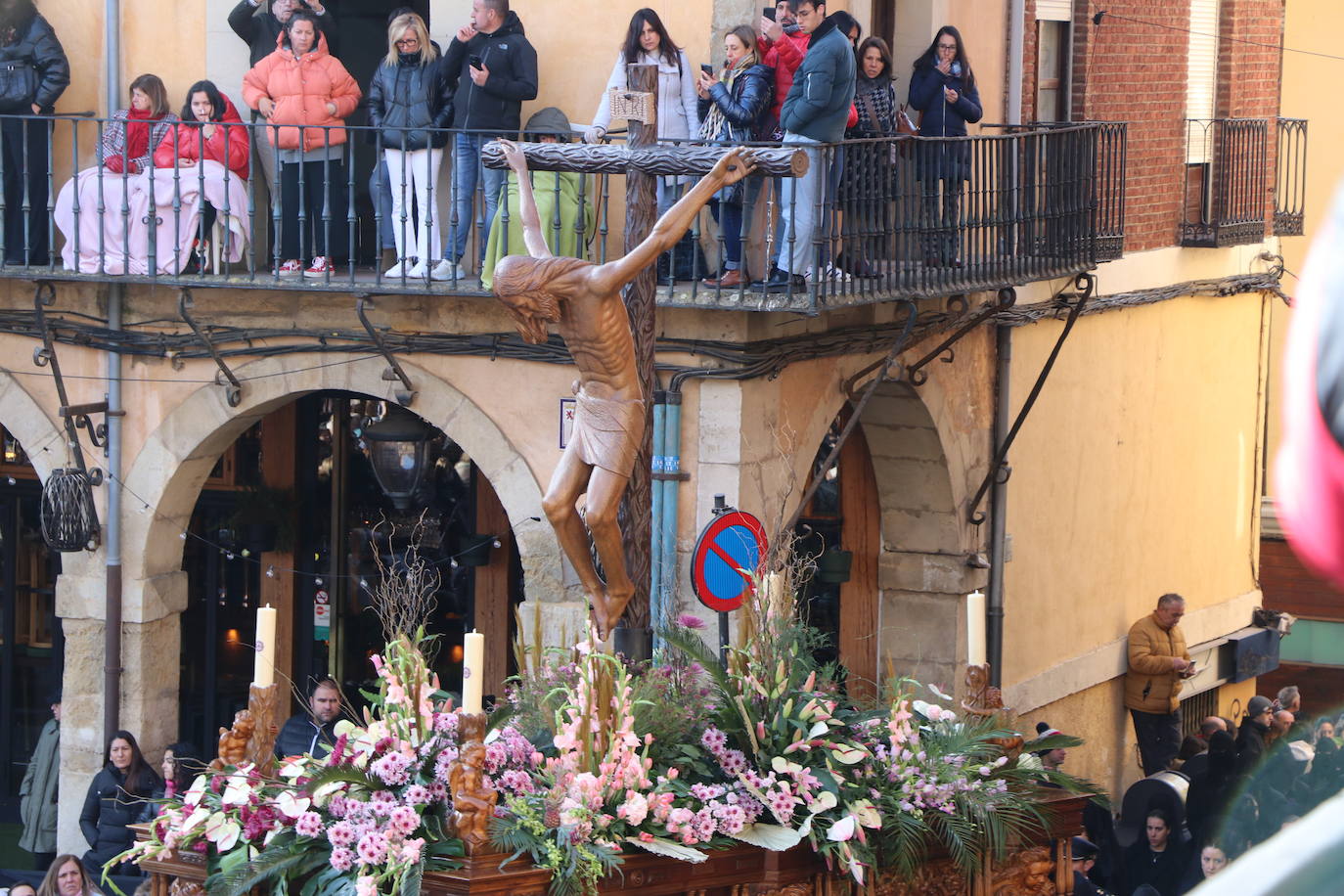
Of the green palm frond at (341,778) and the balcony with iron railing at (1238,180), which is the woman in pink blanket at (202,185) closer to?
the green palm frond at (341,778)

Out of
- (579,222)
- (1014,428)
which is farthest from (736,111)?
(1014,428)

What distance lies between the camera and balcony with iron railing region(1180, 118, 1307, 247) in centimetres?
1725

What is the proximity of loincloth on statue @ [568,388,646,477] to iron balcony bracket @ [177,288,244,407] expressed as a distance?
5797 millimetres

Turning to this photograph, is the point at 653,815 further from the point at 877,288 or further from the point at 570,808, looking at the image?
the point at 877,288

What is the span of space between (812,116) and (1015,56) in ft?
15.8

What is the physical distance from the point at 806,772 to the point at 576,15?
6451 millimetres

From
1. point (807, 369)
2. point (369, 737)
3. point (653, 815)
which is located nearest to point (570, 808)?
point (653, 815)

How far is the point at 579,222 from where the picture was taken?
427 inches

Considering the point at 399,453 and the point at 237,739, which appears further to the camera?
the point at 399,453

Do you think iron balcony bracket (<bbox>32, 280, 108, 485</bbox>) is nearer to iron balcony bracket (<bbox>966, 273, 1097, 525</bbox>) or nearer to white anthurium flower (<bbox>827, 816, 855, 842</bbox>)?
iron balcony bracket (<bbox>966, 273, 1097, 525</bbox>)

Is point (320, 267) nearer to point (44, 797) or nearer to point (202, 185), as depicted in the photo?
point (202, 185)

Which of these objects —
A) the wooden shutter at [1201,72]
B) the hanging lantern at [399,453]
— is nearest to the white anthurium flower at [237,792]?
the hanging lantern at [399,453]

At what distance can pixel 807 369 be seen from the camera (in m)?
11.8

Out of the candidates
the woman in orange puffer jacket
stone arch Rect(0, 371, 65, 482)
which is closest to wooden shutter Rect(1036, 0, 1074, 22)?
the woman in orange puffer jacket
